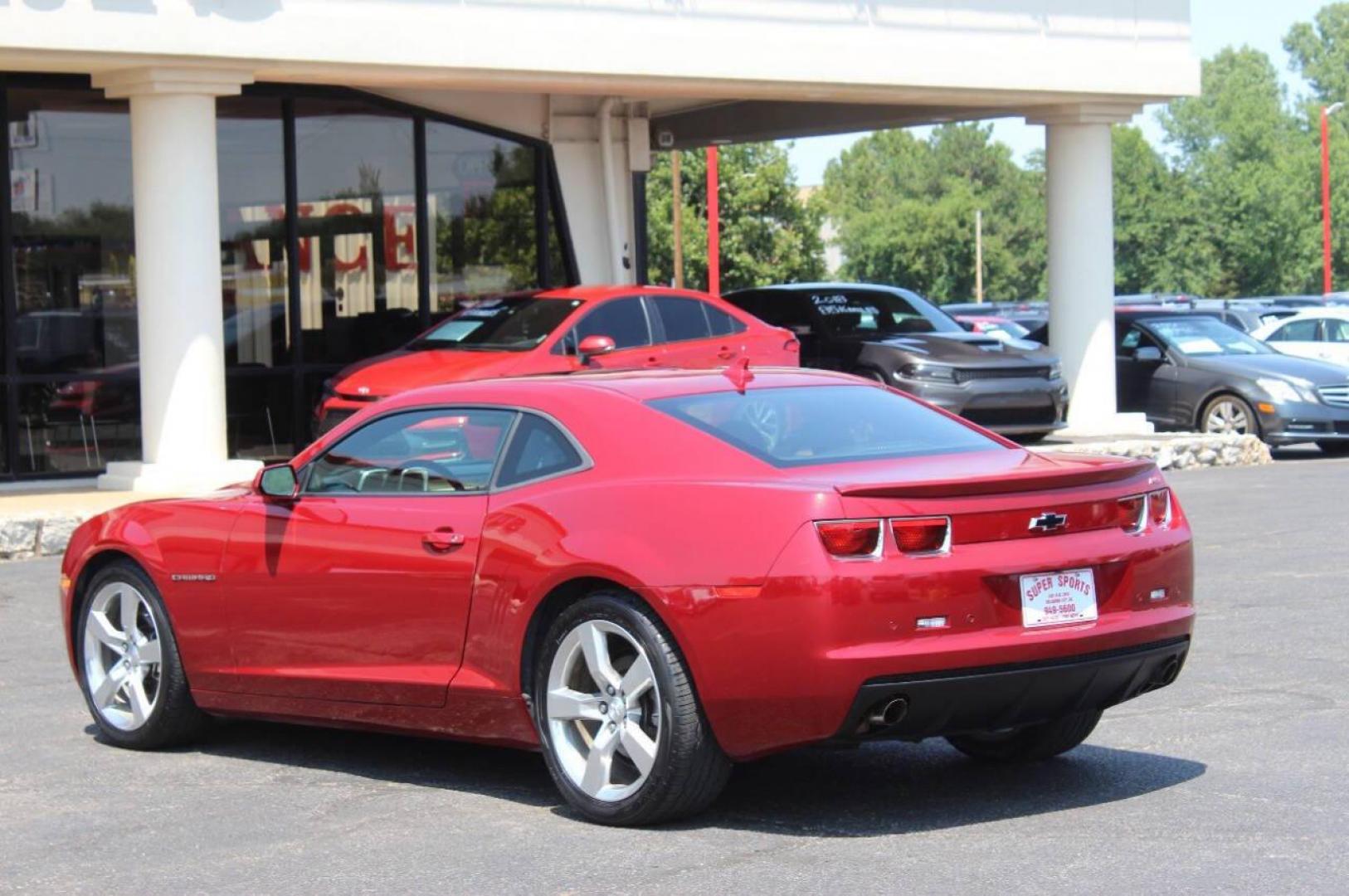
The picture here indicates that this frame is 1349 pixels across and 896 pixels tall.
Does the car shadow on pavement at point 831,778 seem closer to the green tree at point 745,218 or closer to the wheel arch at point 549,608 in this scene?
the wheel arch at point 549,608

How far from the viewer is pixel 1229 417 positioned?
22453 mm

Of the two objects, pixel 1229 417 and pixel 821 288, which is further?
pixel 1229 417

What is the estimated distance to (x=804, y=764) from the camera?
23.8ft

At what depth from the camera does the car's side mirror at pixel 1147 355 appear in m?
23.3

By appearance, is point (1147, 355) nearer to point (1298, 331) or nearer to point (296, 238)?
point (1298, 331)

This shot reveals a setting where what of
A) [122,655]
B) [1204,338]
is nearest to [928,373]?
[1204,338]

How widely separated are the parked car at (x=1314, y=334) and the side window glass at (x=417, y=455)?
21512 millimetres

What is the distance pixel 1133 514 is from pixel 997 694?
34.8 inches

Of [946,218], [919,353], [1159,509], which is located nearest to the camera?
[1159,509]

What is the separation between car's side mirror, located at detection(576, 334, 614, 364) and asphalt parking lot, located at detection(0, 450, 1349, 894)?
7.99 m

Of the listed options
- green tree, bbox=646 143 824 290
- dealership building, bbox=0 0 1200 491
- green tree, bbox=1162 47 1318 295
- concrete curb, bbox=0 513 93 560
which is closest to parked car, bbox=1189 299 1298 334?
dealership building, bbox=0 0 1200 491

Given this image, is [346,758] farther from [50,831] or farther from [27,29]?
[27,29]

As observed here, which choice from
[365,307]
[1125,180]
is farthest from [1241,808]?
[1125,180]

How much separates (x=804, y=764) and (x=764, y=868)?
156 cm
